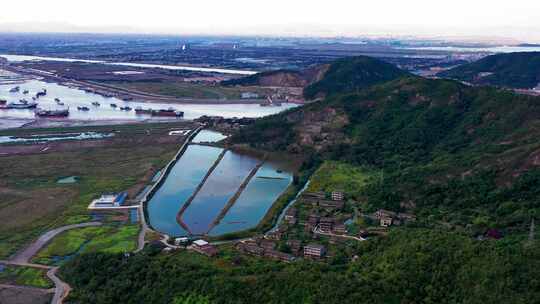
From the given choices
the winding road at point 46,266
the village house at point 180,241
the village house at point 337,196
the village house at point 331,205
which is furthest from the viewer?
the village house at point 337,196

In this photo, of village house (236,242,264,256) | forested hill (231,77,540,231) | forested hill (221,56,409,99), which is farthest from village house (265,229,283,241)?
forested hill (221,56,409,99)

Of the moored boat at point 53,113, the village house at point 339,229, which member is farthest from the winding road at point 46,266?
the moored boat at point 53,113

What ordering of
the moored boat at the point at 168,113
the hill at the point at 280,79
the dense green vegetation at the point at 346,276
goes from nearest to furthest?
the dense green vegetation at the point at 346,276 < the moored boat at the point at 168,113 < the hill at the point at 280,79

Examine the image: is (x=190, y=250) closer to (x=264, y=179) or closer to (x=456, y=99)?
(x=264, y=179)

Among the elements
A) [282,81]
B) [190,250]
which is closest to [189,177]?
[190,250]

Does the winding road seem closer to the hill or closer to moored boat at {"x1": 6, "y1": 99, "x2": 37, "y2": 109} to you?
moored boat at {"x1": 6, "y1": 99, "x2": 37, "y2": 109}

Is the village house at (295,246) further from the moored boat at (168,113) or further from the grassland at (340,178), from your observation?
the moored boat at (168,113)

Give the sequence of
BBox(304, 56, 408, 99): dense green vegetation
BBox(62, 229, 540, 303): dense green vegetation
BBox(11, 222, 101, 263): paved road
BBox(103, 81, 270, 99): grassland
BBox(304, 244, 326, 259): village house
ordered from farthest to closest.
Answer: BBox(103, 81, 270, 99): grassland, BBox(304, 56, 408, 99): dense green vegetation, BBox(11, 222, 101, 263): paved road, BBox(304, 244, 326, 259): village house, BBox(62, 229, 540, 303): dense green vegetation
